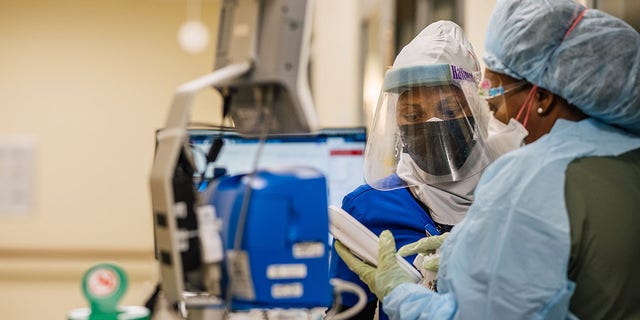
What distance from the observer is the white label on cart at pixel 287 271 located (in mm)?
1133

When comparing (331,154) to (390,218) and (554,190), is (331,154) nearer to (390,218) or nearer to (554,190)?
(390,218)

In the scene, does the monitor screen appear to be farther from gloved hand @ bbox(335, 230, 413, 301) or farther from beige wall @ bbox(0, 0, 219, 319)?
beige wall @ bbox(0, 0, 219, 319)

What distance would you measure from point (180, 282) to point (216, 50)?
428 millimetres

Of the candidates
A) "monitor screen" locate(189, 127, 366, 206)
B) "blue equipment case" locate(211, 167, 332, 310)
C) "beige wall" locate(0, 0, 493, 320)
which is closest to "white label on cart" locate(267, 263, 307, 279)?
"blue equipment case" locate(211, 167, 332, 310)

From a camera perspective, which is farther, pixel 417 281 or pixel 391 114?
pixel 391 114

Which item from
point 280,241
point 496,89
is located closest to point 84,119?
point 496,89

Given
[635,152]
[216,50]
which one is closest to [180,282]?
[216,50]

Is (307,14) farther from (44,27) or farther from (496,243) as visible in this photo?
(44,27)

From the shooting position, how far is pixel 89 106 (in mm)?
5359

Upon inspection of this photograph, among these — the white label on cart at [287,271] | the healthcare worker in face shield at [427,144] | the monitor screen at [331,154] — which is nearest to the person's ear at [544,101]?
the healthcare worker in face shield at [427,144]

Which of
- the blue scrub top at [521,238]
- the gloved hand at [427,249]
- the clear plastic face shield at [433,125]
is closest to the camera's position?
the blue scrub top at [521,238]

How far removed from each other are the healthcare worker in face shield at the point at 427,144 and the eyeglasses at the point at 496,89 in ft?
0.91

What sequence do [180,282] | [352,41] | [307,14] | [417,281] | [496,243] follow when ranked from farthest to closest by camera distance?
1. [352,41]
2. [417,281]
3. [496,243]
4. [307,14]
5. [180,282]

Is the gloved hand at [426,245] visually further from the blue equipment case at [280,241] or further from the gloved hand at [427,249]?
the blue equipment case at [280,241]
